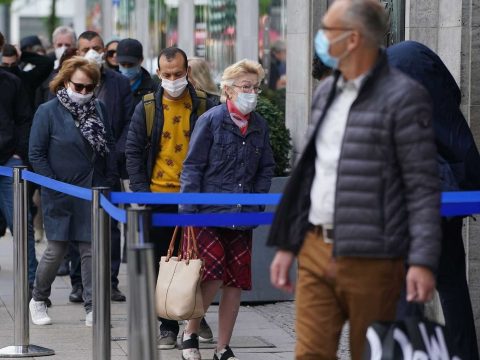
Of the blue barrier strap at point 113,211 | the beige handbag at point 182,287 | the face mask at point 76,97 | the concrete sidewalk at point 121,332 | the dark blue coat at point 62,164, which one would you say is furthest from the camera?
the face mask at point 76,97

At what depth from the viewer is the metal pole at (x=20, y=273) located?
301 inches

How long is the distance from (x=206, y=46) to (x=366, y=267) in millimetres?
10885

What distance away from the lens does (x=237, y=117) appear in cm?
732

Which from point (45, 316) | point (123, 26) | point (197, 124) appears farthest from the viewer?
point (123, 26)

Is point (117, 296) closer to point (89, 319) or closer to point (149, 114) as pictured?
point (89, 319)

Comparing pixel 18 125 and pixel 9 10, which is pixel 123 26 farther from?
pixel 9 10

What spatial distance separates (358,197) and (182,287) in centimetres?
261

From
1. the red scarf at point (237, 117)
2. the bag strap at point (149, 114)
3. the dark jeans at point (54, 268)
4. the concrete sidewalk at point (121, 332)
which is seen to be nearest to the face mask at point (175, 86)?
the bag strap at point (149, 114)

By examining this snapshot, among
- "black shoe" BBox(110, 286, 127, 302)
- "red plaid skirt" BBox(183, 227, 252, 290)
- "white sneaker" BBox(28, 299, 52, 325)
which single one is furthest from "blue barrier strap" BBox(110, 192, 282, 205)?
"black shoe" BBox(110, 286, 127, 302)

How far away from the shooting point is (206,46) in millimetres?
15359

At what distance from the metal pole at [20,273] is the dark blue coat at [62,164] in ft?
2.55

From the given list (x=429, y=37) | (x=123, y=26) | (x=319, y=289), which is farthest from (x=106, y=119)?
(x=123, y=26)

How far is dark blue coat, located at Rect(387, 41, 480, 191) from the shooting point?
243 inches

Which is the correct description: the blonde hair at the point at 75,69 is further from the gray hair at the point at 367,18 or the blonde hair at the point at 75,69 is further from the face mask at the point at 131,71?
the gray hair at the point at 367,18
